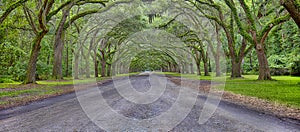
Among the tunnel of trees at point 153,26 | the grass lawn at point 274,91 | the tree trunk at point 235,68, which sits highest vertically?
the tunnel of trees at point 153,26

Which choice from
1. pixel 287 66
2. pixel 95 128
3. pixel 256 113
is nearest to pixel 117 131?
pixel 95 128

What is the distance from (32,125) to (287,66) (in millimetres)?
33783

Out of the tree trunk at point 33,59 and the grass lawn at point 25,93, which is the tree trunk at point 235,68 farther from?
the tree trunk at point 33,59

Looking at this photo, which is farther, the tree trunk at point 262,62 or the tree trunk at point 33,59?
the tree trunk at point 262,62

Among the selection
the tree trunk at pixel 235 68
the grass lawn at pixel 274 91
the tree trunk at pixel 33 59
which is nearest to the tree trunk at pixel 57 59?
the tree trunk at pixel 33 59

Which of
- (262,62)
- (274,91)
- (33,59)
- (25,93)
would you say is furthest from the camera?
(262,62)

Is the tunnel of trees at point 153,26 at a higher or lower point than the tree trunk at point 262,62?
higher

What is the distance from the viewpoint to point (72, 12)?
3005cm

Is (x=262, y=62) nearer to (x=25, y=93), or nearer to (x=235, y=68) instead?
(x=235, y=68)

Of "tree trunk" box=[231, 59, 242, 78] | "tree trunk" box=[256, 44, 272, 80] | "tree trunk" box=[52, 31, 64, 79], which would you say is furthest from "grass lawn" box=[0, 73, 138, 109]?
"tree trunk" box=[231, 59, 242, 78]

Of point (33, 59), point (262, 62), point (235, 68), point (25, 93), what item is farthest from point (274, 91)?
point (33, 59)

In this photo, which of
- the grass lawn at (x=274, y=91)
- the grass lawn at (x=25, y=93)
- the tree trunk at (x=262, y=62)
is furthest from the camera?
the tree trunk at (x=262, y=62)

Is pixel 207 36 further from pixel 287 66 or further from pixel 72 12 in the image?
pixel 72 12

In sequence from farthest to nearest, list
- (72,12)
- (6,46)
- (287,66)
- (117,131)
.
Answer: (287,66) < (72,12) < (6,46) < (117,131)
